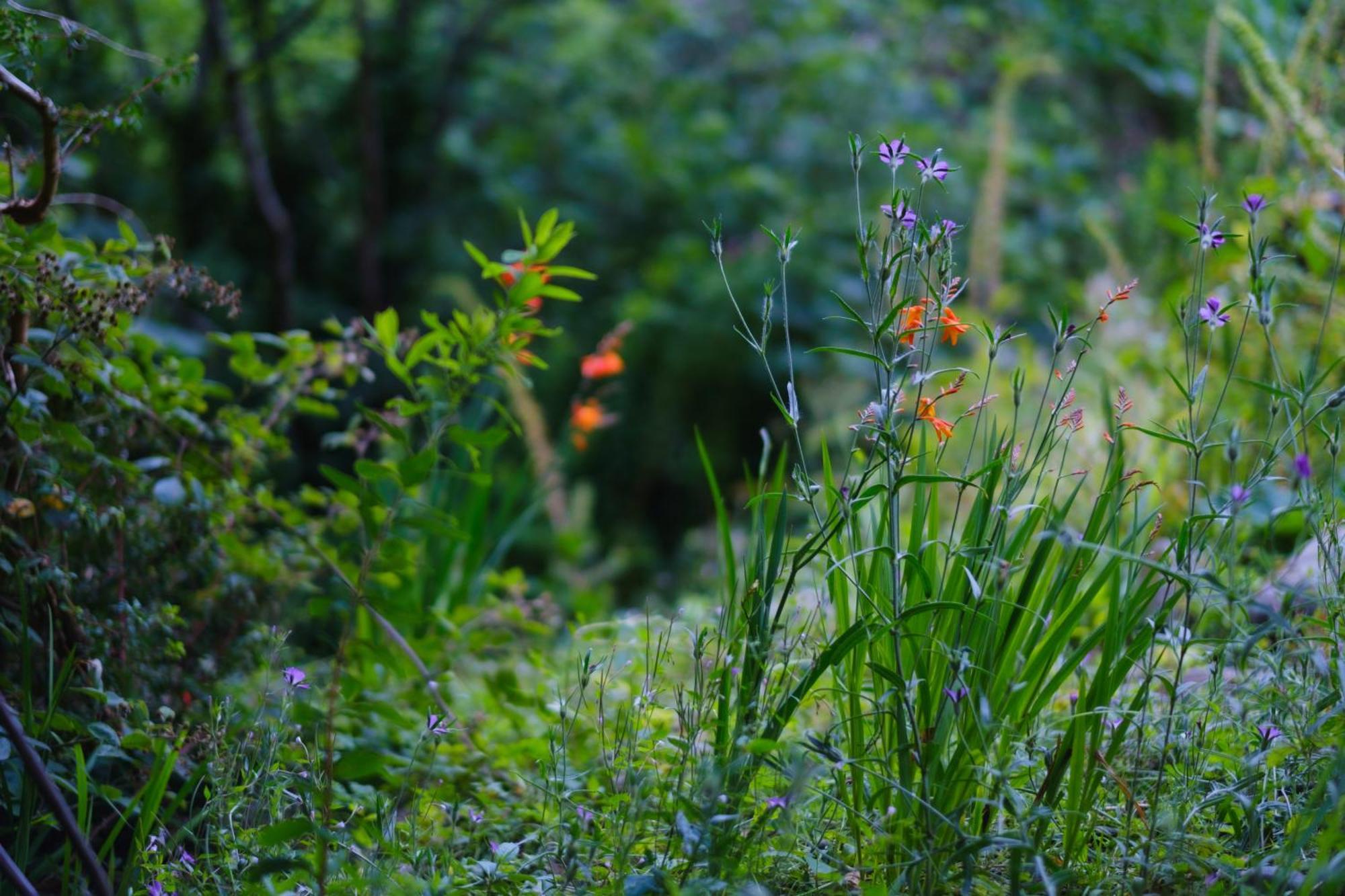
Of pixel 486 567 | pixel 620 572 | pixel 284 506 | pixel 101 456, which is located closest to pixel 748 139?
pixel 620 572

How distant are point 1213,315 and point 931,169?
37 cm

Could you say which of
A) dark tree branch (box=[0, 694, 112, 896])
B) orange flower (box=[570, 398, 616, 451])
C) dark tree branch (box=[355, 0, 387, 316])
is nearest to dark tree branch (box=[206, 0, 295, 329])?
dark tree branch (box=[355, 0, 387, 316])

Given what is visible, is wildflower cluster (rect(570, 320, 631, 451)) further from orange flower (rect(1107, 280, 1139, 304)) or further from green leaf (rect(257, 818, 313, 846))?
green leaf (rect(257, 818, 313, 846))

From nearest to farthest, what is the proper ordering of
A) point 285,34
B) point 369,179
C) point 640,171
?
point 285,34 < point 369,179 < point 640,171

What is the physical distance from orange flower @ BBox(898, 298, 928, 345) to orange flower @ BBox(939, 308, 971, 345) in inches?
1.0

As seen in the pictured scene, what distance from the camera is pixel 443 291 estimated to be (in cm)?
552

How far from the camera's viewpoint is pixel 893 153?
124 centimetres

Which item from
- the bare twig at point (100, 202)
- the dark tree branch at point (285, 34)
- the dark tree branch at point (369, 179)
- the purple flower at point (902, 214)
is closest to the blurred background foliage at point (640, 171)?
the dark tree branch at point (369, 179)

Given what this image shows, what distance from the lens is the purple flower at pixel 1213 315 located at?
3.91 ft

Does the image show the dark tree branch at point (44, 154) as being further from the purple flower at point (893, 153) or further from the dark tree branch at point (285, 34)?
the dark tree branch at point (285, 34)

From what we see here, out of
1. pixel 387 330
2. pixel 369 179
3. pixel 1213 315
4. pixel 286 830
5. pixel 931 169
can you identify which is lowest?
pixel 286 830

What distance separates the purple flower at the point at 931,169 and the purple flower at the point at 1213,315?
0.33m

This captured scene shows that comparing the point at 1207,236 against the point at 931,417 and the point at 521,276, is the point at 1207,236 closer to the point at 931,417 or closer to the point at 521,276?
the point at 931,417

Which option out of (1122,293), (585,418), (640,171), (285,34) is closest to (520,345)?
(1122,293)
